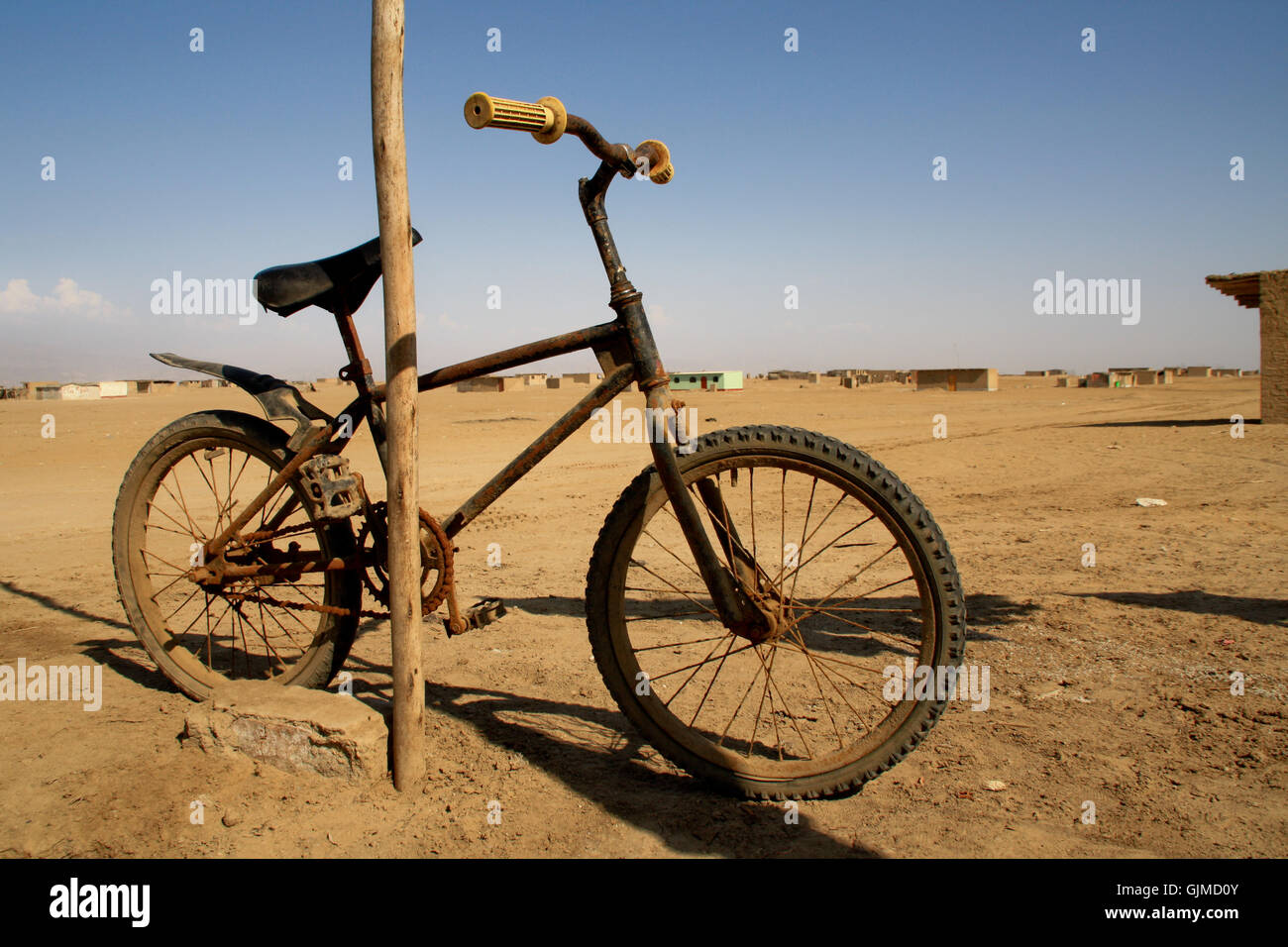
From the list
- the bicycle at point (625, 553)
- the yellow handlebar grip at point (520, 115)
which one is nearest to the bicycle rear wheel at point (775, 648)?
the bicycle at point (625, 553)

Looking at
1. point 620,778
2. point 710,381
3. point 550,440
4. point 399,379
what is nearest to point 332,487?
point 399,379

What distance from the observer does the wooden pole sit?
2.53 meters

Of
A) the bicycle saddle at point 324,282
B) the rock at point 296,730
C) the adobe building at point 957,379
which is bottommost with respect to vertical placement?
the rock at point 296,730

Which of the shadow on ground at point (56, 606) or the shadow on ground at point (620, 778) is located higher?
the shadow on ground at point (56, 606)

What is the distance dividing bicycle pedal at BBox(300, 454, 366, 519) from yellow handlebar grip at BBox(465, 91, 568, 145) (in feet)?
4.30

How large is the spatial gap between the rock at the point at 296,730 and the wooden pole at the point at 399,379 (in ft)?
0.30

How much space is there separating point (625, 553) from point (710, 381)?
4737 centimetres

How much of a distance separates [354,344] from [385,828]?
1773 mm

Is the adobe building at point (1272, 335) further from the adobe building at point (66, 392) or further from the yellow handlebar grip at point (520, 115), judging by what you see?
the adobe building at point (66, 392)

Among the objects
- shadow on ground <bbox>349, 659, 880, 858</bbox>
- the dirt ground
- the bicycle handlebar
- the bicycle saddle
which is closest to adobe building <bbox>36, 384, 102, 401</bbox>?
the dirt ground

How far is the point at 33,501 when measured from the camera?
9.35 meters

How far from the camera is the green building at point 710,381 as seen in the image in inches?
1829

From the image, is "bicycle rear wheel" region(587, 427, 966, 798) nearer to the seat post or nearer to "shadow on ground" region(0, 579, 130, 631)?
the seat post
